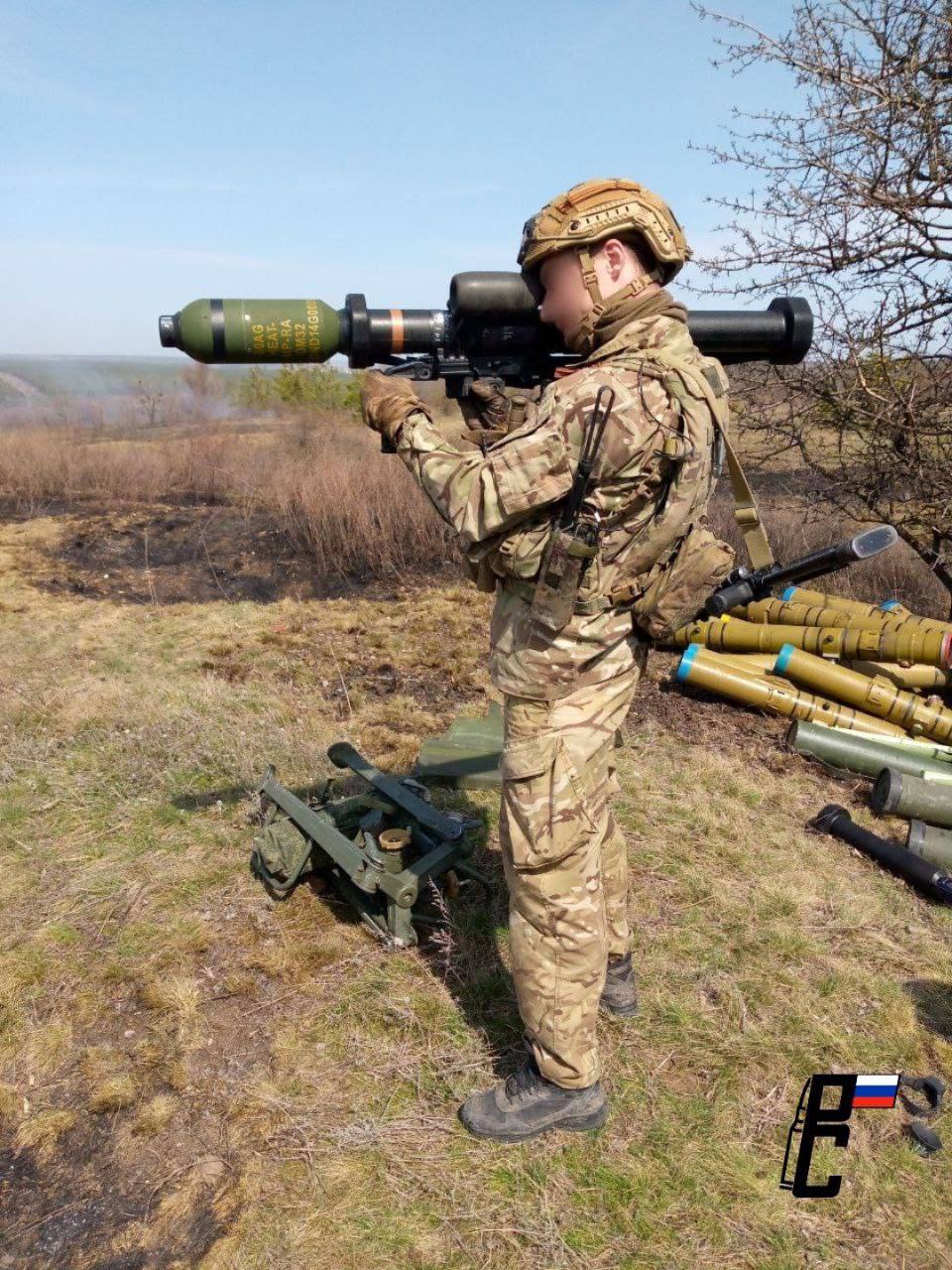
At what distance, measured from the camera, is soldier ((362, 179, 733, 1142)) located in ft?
6.70

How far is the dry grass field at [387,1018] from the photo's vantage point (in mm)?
2268

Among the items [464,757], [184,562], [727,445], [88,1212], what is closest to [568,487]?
[727,445]

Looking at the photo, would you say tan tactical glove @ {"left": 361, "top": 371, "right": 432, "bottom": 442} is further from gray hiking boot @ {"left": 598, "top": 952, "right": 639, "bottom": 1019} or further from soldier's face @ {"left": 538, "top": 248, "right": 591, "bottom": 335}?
gray hiking boot @ {"left": 598, "top": 952, "right": 639, "bottom": 1019}

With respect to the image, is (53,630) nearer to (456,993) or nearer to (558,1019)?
(456,993)

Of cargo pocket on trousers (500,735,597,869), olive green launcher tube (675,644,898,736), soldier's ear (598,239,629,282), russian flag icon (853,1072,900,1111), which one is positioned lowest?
russian flag icon (853,1072,900,1111)

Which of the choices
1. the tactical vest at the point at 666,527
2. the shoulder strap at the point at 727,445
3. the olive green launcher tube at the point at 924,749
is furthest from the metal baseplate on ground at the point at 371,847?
the olive green launcher tube at the point at 924,749

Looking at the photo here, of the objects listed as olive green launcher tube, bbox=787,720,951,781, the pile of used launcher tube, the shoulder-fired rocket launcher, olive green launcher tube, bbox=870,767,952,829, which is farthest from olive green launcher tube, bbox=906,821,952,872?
the shoulder-fired rocket launcher

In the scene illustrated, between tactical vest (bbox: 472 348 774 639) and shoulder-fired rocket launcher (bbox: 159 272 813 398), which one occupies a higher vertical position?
shoulder-fired rocket launcher (bbox: 159 272 813 398)

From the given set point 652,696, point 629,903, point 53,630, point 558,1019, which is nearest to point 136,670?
point 53,630

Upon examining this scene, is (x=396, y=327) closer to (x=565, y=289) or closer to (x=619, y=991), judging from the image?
(x=565, y=289)

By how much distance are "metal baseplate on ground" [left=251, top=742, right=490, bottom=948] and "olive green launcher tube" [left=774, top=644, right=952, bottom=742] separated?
2.84 m

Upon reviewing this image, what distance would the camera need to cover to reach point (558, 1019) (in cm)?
234

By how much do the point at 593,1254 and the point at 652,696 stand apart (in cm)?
390

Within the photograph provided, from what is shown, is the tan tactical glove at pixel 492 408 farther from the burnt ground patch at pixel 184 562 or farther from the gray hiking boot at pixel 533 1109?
the burnt ground patch at pixel 184 562
